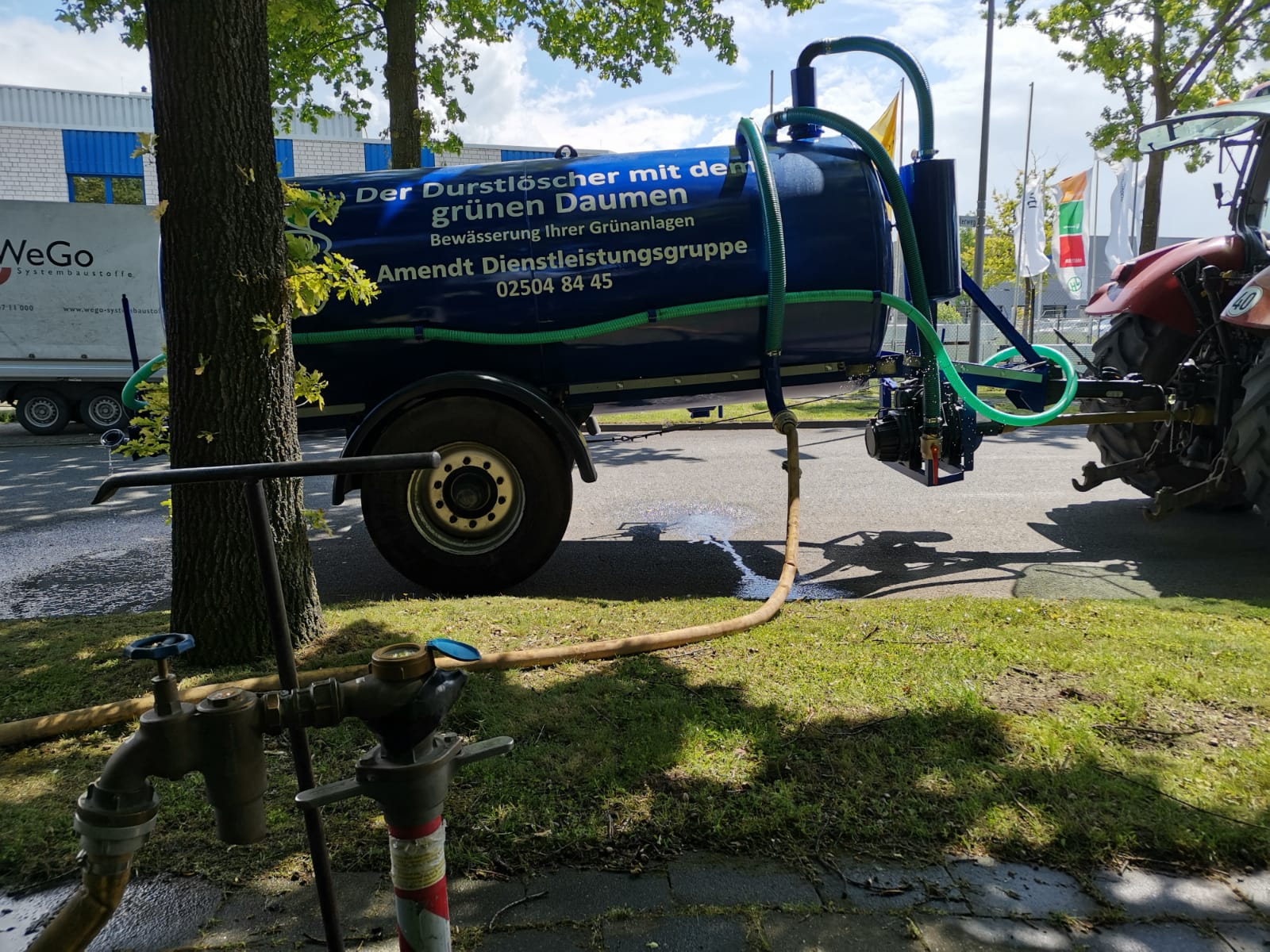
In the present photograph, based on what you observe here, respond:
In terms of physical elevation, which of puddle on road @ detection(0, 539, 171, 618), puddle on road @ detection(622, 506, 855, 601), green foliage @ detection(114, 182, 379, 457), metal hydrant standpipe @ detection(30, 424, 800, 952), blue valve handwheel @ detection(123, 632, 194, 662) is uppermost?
green foliage @ detection(114, 182, 379, 457)

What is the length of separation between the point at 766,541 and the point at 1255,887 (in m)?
4.43

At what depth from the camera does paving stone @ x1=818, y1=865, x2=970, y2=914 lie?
86.9 inches

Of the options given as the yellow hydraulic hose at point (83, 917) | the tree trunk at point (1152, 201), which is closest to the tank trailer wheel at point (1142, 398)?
the yellow hydraulic hose at point (83, 917)

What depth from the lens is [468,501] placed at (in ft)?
16.9

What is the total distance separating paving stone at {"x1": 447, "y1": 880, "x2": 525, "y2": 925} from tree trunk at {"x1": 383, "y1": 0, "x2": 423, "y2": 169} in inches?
392

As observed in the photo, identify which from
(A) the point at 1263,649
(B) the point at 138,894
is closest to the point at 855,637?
(A) the point at 1263,649

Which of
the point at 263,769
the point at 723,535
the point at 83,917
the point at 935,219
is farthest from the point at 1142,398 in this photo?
the point at 83,917

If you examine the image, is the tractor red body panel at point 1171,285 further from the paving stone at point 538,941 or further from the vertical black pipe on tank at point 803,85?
the paving stone at point 538,941

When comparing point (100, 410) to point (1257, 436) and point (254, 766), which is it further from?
point (1257, 436)

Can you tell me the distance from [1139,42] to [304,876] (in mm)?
19202

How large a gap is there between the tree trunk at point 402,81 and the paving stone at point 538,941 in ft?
33.3

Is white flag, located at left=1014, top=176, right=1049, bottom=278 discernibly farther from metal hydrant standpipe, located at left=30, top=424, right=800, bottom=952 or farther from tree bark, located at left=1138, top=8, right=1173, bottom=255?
metal hydrant standpipe, located at left=30, top=424, right=800, bottom=952

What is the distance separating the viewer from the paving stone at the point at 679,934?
6.81 ft

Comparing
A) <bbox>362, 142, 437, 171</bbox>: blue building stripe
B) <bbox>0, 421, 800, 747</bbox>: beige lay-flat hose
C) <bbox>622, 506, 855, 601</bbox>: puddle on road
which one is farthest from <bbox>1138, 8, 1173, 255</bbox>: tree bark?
<bbox>362, 142, 437, 171</bbox>: blue building stripe
